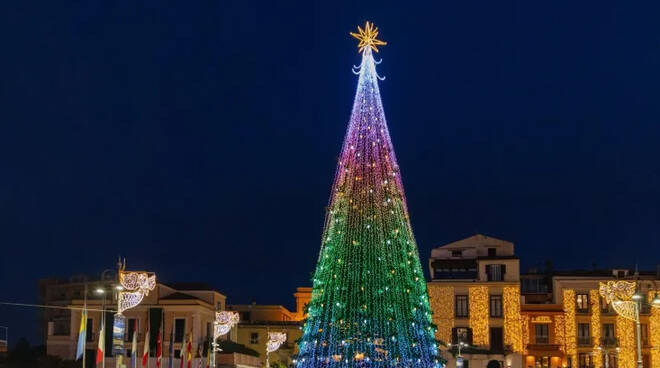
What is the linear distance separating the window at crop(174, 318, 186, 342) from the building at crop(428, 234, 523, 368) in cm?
1818

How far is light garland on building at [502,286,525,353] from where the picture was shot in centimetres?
6184

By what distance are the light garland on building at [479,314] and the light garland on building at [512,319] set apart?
4.40ft

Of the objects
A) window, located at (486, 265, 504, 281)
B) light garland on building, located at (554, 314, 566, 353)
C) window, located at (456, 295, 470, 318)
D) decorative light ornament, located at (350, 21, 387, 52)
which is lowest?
light garland on building, located at (554, 314, 566, 353)

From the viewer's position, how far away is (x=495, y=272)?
210ft

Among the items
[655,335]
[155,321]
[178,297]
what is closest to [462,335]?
[655,335]

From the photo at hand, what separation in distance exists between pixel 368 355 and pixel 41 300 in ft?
211

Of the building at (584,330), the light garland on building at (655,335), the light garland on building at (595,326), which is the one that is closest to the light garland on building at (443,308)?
the building at (584,330)

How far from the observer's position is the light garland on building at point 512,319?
6184cm

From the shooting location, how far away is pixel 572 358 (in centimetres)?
6272

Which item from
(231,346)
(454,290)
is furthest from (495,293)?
(231,346)

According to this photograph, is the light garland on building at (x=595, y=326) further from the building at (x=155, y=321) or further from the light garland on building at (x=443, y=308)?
the building at (x=155, y=321)

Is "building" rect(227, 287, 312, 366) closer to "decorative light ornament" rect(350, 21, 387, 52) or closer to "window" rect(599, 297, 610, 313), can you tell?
"window" rect(599, 297, 610, 313)

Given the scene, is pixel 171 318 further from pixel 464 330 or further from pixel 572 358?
pixel 572 358

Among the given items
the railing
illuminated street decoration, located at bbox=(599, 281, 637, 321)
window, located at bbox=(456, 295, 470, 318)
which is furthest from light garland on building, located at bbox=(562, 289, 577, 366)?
illuminated street decoration, located at bbox=(599, 281, 637, 321)
